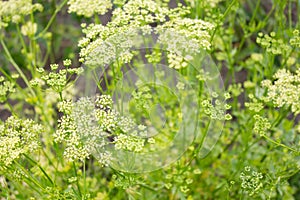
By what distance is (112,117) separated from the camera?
4.09ft

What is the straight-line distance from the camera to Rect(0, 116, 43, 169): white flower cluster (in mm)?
1255

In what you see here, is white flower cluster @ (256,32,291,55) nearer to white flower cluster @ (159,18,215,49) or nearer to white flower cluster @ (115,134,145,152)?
white flower cluster @ (159,18,215,49)

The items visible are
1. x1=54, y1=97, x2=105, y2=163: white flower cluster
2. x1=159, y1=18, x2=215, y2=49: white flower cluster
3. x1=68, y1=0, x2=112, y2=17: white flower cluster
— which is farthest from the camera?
x1=68, y1=0, x2=112, y2=17: white flower cluster

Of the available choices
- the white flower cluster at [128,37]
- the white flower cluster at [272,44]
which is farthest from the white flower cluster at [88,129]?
the white flower cluster at [272,44]

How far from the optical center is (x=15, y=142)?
127 cm

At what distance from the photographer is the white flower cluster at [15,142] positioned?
1255 mm

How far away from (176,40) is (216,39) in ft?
2.34

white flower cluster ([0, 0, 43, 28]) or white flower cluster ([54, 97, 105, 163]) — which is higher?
white flower cluster ([0, 0, 43, 28])

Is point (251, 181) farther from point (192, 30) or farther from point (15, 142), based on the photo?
point (15, 142)

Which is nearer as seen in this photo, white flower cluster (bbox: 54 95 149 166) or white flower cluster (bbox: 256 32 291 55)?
white flower cluster (bbox: 54 95 149 166)

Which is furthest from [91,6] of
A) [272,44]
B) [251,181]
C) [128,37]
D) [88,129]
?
[251,181]

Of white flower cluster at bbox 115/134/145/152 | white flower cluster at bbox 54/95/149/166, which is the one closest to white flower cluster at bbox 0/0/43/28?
white flower cluster at bbox 54/95/149/166

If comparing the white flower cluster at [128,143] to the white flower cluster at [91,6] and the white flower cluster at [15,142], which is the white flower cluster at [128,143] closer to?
the white flower cluster at [15,142]

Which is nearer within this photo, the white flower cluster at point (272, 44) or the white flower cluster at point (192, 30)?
the white flower cluster at point (192, 30)
